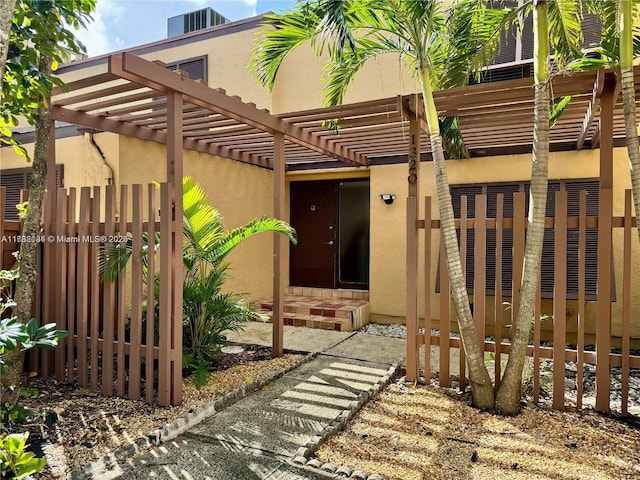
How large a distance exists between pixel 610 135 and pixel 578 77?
614 mm

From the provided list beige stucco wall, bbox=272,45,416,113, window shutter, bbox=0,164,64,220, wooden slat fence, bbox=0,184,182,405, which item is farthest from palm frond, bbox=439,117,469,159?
window shutter, bbox=0,164,64,220

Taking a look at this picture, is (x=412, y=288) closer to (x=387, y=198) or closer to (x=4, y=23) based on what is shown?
(x=387, y=198)

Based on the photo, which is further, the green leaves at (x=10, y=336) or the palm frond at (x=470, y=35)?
the palm frond at (x=470, y=35)

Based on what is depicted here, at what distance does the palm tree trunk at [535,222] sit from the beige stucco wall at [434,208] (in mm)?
3527

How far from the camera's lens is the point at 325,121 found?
5445mm

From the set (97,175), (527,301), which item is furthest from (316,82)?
(527,301)

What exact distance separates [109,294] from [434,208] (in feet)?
17.9

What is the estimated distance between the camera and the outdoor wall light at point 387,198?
26.4ft

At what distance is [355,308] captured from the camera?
778 cm

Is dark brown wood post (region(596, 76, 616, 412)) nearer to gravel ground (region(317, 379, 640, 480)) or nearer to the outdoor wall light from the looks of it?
gravel ground (region(317, 379, 640, 480))

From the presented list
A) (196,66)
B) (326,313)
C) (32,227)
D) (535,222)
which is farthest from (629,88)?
(196,66)

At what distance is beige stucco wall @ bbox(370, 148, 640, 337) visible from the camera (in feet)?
21.5

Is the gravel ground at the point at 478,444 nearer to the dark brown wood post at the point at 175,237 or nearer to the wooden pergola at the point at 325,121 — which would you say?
the wooden pergola at the point at 325,121

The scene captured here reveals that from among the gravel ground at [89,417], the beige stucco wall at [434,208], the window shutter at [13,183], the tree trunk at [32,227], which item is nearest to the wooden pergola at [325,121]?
the beige stucco wall at [434,208]
